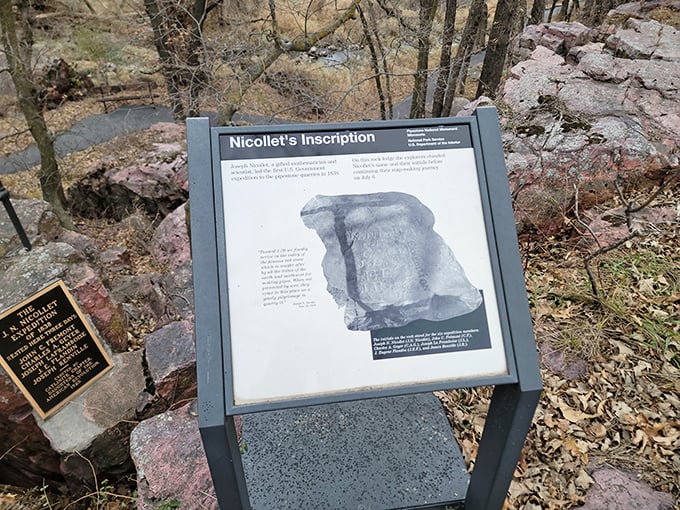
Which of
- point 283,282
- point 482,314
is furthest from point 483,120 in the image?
point 283,282

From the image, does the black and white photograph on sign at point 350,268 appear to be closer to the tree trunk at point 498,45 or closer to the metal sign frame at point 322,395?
the metal sign frame at point 322,395

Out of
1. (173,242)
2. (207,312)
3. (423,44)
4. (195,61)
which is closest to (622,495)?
(207,312)

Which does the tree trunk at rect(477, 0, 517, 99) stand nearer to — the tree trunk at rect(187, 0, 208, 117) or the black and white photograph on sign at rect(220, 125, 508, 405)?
the tree trunk at rect(187, 0, 208, 117)

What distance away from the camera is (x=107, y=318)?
11.7 feet

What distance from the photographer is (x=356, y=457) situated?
252cm

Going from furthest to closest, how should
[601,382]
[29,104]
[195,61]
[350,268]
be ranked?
[195,61] → [29,104] → [601,382] → [350,268]

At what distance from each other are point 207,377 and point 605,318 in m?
2.84

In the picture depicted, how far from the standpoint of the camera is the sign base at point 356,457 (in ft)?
7.61

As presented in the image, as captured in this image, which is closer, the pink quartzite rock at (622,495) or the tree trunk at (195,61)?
the pink quartzite rock at (622,495)

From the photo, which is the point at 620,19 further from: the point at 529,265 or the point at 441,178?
the point at 441,178

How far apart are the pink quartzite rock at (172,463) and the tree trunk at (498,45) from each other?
8.33 m

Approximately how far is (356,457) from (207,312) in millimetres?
1501

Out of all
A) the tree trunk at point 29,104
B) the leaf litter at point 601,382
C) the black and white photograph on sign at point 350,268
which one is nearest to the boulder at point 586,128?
the leaf litter at point 601,382

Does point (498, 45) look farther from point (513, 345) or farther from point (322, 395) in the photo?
point (322, 395)
